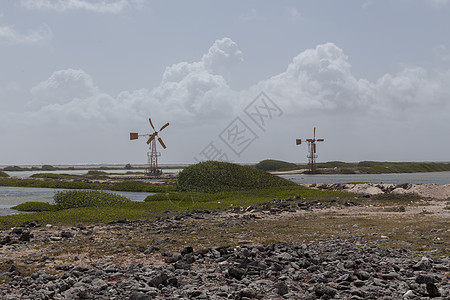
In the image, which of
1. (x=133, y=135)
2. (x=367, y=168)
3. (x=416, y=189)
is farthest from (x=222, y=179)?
(x=367, y=168)

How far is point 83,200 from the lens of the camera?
91.1 ft

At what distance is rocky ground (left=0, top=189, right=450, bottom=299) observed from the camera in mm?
7574

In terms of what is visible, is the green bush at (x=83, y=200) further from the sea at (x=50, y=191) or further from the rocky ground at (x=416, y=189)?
the rocky ground at (x=416, y=189)

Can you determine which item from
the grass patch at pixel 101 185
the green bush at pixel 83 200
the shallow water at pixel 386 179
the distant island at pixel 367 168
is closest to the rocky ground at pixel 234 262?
the green bush at pixel 83 200

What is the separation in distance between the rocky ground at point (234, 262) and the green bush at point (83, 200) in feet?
34.1

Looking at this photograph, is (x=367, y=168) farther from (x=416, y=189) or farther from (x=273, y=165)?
(x=416, y=189)

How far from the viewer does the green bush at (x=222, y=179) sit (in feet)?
128

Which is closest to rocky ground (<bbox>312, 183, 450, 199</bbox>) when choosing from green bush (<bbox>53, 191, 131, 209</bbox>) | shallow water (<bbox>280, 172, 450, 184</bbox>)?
shallow water (<bbox>280, 172, 450, 184</bbox>)

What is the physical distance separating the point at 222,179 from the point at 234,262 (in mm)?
30435

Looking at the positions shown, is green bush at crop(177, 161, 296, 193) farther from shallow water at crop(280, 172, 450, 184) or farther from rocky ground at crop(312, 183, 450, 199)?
shallow water at crop(280, 172, 450, 184)

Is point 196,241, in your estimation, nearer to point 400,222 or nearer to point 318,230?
point 318,230

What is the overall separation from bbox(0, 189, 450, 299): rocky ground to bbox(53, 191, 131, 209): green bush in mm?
10395

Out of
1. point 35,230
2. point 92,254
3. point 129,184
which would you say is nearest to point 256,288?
point 92,254

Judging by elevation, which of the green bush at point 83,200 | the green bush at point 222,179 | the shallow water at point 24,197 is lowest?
the shallow water at point 24,197
